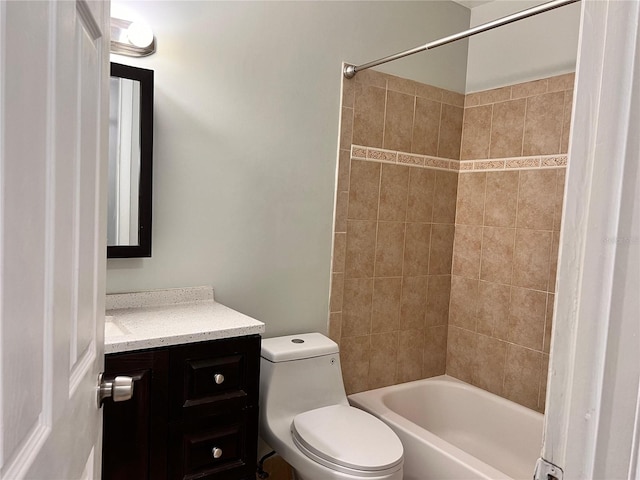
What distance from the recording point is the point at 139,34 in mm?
1757

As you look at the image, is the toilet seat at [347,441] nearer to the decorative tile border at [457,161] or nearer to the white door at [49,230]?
the white door at [49,230]

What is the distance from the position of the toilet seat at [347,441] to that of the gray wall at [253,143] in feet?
1.53

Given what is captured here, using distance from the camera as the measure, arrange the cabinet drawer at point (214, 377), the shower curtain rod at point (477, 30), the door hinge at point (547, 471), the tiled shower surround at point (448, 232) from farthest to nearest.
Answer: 1. the tiled shower surround at point (448, 232)
2. the shower curtain rod at point (477, 30)
3. the cabinet drawer at point (214, 377)
4. the door hinge at point (547, 471)

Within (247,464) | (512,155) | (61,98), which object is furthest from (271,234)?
(61,98)

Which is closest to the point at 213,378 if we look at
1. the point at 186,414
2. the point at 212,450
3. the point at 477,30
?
the point at 186,414

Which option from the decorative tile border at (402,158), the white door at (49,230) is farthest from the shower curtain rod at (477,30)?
the white door at (49,230)

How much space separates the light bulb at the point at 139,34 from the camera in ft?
5.73

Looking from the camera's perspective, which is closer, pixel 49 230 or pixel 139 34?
pixel 49 230

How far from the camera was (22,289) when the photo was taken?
0.43 meters

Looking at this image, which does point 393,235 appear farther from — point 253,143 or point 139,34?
point 139,34

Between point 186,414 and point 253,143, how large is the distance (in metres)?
1.15

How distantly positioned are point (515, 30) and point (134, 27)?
1.95m

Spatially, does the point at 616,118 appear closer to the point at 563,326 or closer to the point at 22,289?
the point at 563,326

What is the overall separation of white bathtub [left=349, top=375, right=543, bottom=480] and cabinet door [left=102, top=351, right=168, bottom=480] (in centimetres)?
108
